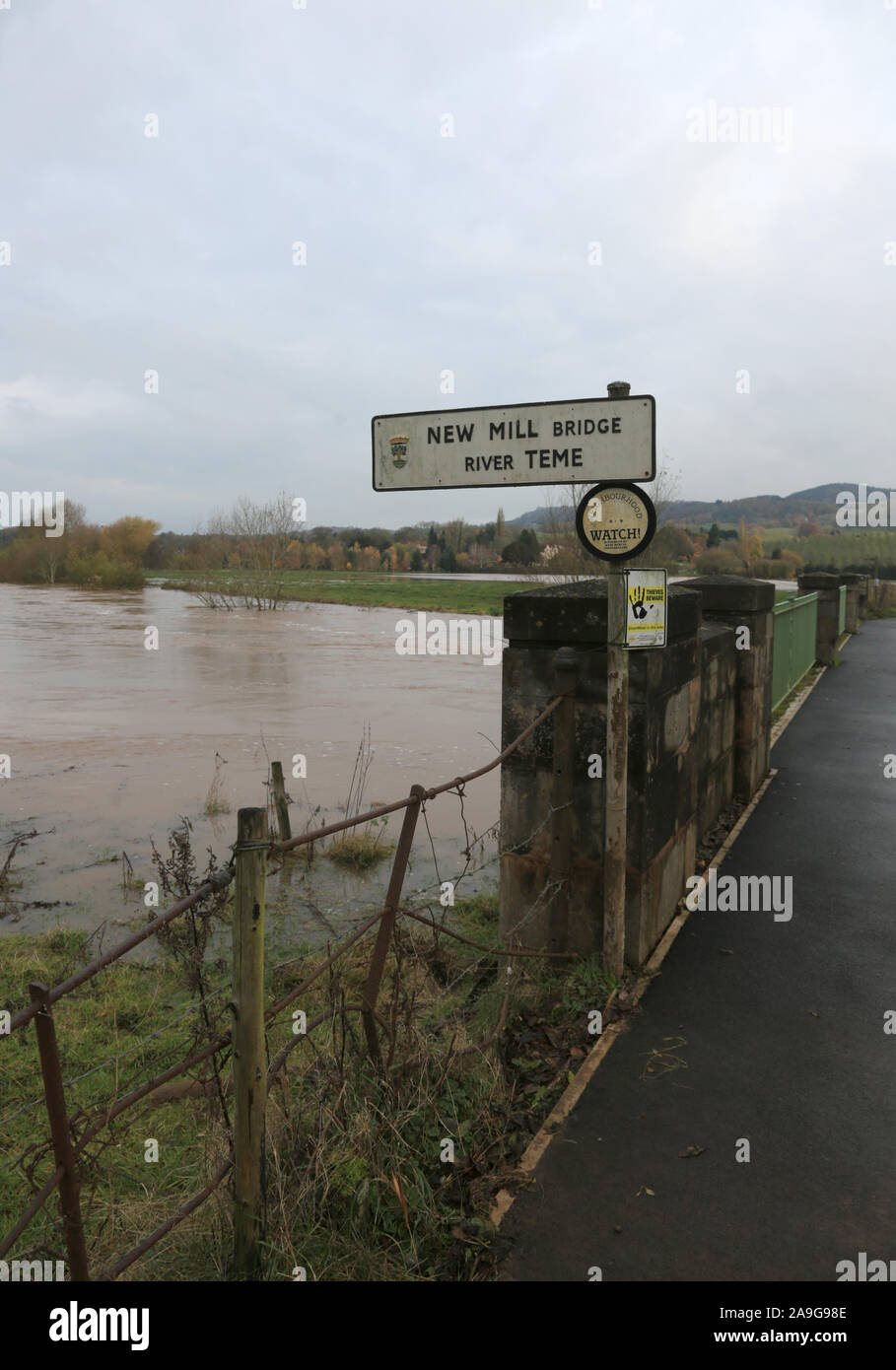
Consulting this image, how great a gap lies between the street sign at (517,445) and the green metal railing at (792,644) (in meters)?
7.64

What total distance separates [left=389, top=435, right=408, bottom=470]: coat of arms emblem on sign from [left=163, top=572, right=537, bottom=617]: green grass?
131 ft

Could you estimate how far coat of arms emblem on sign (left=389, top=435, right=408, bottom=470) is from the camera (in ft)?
14.0

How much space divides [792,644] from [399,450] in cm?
1114

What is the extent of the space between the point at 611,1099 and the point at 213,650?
1142 inches

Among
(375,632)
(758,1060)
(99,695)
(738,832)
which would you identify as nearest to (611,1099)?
(758,1060)

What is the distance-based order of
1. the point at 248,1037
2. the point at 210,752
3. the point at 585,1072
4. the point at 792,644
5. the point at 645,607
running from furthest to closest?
the point at 210,752 < the point at 792,644 < the point at 645,607 < the point at 585,1072 < the point at 248,1037

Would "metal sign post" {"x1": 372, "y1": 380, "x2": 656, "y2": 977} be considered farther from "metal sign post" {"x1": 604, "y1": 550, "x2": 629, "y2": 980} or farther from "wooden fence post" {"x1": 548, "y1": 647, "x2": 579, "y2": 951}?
"wooden fence post" {"x1": 548, "y1": 647, "x2": 579, "y2": 951}

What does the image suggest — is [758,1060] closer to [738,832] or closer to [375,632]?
[738,832]

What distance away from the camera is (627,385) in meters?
4.01

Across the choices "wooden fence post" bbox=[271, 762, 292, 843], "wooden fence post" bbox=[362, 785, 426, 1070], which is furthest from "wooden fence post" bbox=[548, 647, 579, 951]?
"wooden fence post" bbox=[271, 762, 292, 843]

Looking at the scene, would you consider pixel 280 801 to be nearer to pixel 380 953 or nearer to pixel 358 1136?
pixel 380 953

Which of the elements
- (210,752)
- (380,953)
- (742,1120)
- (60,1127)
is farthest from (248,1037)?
(210,752)

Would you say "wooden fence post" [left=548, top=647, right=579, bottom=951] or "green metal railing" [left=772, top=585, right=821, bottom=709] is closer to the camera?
"wooden fence post" [left=548, top=647, right=579, bottom=951]

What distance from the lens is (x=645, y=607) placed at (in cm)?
428
